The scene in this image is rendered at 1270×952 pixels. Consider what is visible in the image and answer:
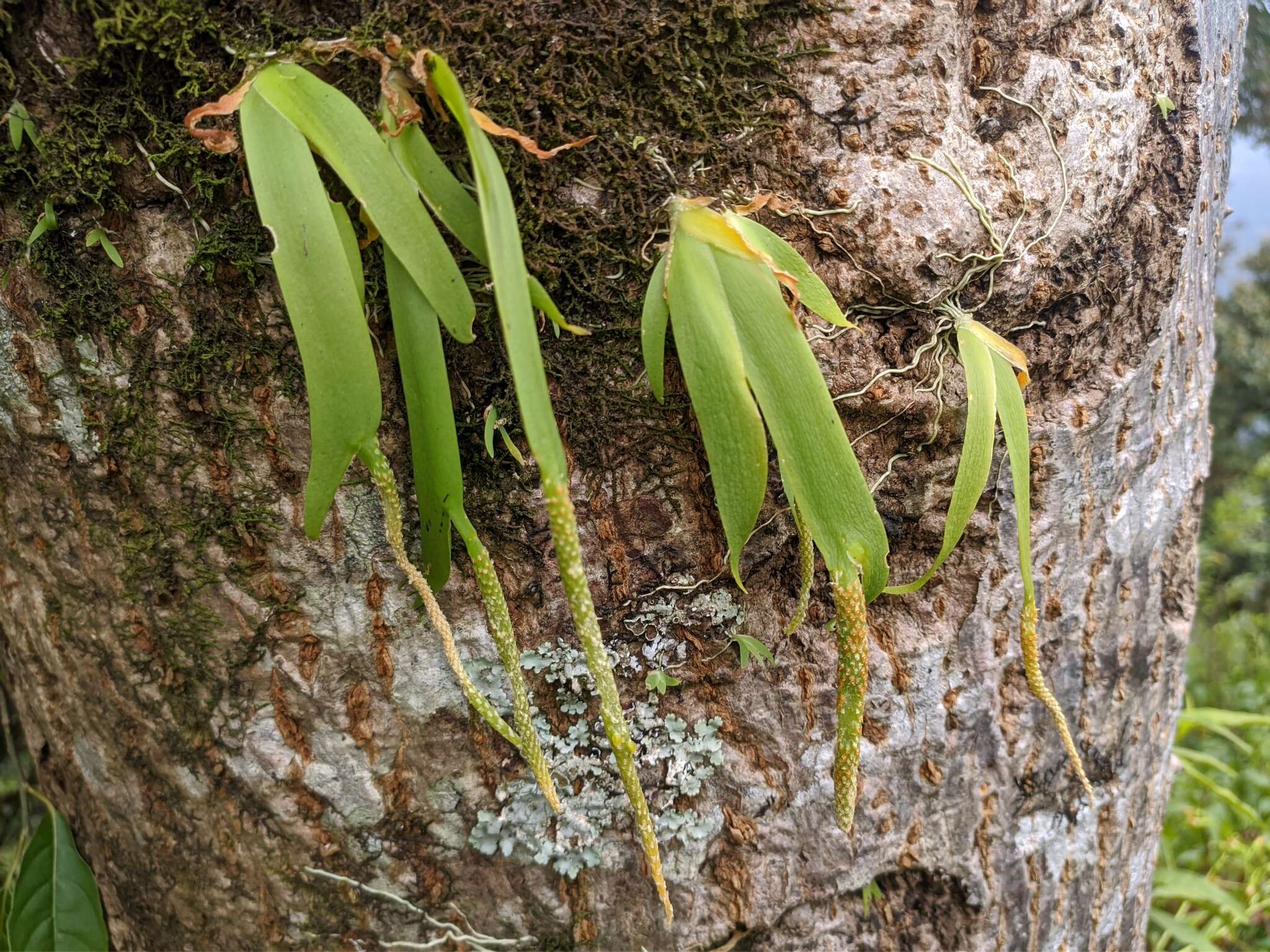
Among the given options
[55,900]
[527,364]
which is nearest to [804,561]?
[527,364]

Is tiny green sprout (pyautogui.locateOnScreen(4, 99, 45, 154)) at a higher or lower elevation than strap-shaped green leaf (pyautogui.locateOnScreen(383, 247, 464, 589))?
higher

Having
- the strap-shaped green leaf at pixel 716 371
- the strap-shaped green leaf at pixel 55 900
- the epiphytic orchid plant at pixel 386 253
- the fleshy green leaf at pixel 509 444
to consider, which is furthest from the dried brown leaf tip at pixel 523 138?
the strap-shaped green leaf at pixel 55 900

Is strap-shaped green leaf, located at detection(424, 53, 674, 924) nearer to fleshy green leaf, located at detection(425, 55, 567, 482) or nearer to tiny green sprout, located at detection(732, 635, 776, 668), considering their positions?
fleshy green leaf, located at detection(425, 55, 567, 482)

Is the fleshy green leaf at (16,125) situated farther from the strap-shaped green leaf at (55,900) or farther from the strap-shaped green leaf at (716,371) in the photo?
the strap-shaped green leaf at (55,900)

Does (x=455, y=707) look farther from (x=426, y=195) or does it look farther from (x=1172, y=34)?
(x=1172, y=34)

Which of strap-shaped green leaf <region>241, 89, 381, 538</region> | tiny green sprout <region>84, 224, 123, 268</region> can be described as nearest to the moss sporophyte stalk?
strap-shaped green leaf <region>241, 89, 381, 538</region>
